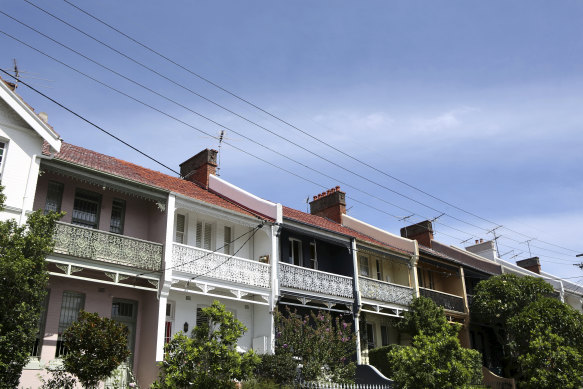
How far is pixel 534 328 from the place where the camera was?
2491cm

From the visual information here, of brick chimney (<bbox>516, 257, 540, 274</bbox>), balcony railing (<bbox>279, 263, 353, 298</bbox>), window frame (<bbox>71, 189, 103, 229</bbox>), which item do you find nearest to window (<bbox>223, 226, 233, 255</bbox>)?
balcony railing (<bbox>279, 263, 353, 298</bbox>)

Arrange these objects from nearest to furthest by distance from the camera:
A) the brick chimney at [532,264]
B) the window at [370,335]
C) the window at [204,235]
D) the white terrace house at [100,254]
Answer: the white terrace house at [100,254], the window at [204,235], the window at [370,335], the brick chimney at [532,264]

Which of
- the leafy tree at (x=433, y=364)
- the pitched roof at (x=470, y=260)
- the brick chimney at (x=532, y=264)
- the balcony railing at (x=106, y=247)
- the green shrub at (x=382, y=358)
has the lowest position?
the leafy tree at (x=433, y=364)

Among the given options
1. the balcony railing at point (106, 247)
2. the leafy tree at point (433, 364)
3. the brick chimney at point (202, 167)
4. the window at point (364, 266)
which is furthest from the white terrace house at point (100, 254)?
the window at point (364, 266)

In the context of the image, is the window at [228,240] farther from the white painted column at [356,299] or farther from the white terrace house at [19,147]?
the white terrace house at [19,147]

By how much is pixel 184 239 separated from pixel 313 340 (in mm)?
6153

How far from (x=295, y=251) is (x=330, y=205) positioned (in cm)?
859

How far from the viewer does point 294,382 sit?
18016mm

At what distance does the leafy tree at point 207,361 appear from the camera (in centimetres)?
1225

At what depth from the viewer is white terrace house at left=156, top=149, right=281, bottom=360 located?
19203mm

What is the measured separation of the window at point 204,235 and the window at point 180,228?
658 mm

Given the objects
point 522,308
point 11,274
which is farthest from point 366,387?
point 522,308

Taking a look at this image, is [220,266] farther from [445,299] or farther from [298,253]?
[445,299]

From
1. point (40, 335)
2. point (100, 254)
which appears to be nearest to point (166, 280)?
point (100, 254)
